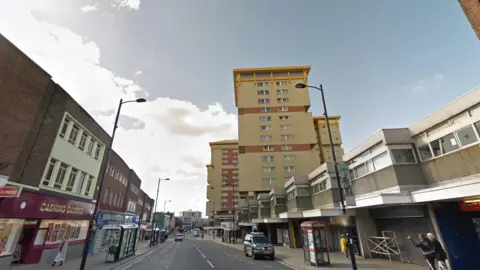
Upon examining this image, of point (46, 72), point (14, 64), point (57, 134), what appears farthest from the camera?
point (57, 134)

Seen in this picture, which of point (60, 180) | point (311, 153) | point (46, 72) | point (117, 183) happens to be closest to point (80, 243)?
point (60, 180)

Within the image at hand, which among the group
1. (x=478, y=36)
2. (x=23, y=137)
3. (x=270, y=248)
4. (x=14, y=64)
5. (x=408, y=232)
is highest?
(x=14, y=64)

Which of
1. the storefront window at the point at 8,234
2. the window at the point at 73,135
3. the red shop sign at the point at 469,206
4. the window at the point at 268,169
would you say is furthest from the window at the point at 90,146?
the window at the point at 268,169

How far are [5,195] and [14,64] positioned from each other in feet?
23.6

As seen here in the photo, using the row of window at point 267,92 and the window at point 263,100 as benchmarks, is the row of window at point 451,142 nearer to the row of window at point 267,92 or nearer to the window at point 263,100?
the window at point 263,100

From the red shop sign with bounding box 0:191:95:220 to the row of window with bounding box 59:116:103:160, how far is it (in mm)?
4510

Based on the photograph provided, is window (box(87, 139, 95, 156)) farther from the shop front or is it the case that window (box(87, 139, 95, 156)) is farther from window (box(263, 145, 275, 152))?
window (box(263, 145, 275, 152))

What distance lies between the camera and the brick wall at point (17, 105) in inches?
459

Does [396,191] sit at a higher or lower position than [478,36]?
lower

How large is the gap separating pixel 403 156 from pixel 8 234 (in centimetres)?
2403

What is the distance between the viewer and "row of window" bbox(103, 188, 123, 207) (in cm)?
2614

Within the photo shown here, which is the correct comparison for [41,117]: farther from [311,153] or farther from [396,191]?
[311,153]

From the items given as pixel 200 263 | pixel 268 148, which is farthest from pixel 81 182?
pixel 268 148

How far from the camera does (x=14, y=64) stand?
12227 mm
